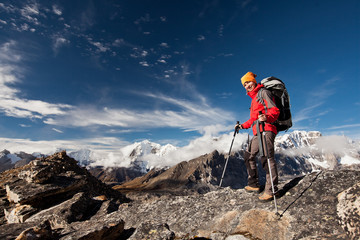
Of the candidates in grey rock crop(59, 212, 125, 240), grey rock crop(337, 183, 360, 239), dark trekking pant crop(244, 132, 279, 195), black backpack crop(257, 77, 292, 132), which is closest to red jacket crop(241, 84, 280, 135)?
black backpack crop(257, 77, 292, 132)

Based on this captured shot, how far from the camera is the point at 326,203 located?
5871 mm

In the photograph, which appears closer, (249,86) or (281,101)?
(281,101)

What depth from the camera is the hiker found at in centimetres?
708

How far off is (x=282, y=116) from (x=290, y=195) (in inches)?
123

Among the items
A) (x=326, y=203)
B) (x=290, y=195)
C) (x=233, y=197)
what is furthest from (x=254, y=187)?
(x=326, y=203)

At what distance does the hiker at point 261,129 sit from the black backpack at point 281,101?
284 millimetres

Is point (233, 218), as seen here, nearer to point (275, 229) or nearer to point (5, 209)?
point (275, 229)

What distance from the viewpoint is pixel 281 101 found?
739 cm

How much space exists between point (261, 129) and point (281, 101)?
143 cm

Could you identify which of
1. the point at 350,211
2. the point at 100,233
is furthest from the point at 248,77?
the point at 100,233

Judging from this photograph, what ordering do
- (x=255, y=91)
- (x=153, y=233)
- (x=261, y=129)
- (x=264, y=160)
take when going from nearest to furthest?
(x=153, y=233) → (x=261, y=129) → (x=264, y=160) → (x=255, y=91)

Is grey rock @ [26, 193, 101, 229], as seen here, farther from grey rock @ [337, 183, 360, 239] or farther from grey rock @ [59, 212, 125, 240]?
grey rock @ [337, 183, 360, 239]

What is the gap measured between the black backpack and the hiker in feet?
0.93

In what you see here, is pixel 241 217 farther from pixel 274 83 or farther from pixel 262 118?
pixel 274 83
